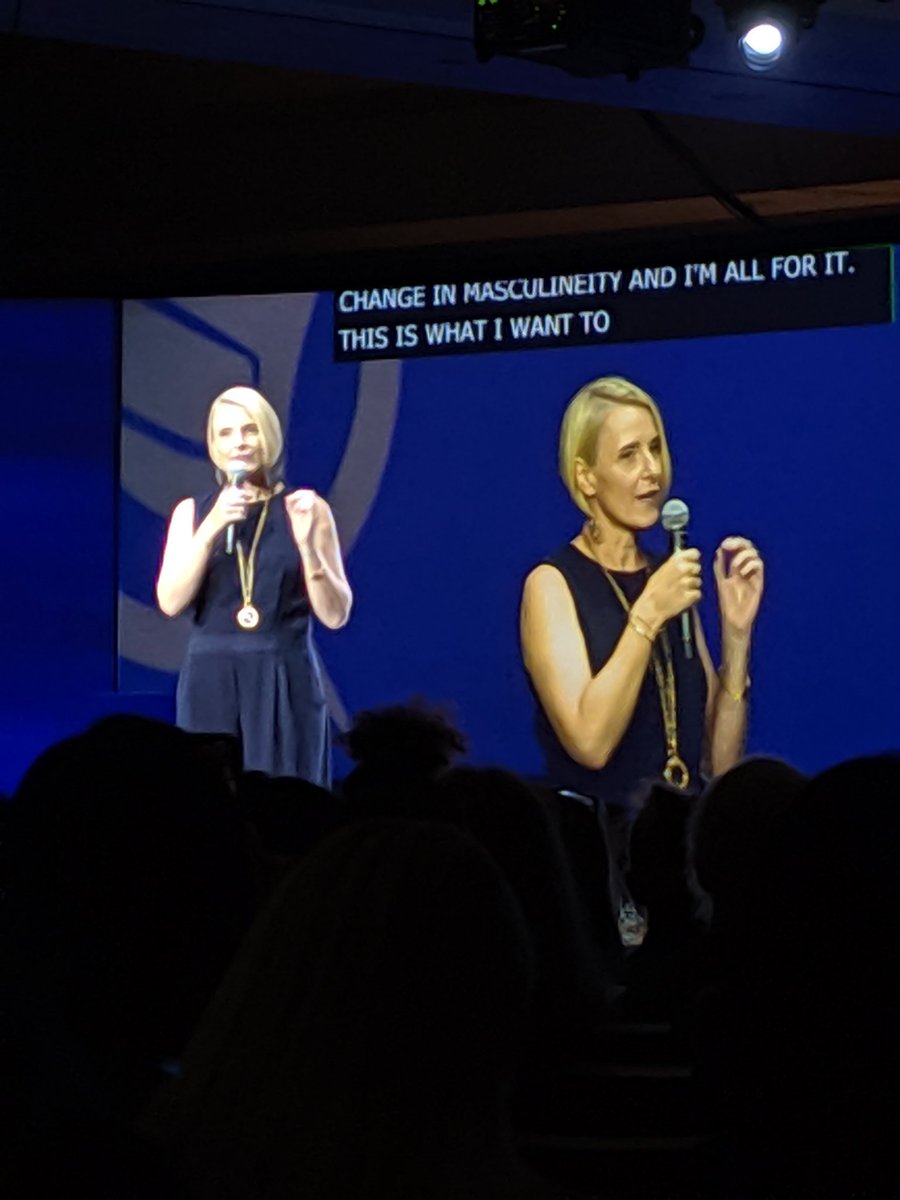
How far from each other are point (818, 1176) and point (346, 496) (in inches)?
183

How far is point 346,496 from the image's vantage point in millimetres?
6566

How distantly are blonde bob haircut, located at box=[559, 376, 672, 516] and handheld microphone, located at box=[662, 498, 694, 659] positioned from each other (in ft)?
0.87

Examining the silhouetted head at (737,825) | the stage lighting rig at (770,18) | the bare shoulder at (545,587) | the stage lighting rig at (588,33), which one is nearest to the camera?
the silhouetted head at (737,825)

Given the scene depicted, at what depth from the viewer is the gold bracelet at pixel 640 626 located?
244 inches

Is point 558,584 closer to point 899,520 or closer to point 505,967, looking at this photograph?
point 899,520

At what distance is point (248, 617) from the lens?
658 centimetres

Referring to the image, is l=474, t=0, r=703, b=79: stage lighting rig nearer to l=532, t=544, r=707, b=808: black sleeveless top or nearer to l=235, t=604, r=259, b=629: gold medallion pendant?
l=532, t=544, r=707, b=808: black sleeveless top

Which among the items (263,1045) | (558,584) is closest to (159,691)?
(558,584)

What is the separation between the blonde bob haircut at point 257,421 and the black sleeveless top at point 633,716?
41.8 inches

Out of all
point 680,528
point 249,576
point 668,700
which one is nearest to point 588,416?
point 680,528

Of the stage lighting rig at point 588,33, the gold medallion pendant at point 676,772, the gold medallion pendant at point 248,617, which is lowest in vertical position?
the gold medallion pendant at point 676,772

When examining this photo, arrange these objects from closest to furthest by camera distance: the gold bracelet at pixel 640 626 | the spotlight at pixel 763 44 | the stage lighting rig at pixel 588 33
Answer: the stage lighting rig at pixel 588 33
the spotlight at pixel 763 44
the gold bracelet at pixel 640 626

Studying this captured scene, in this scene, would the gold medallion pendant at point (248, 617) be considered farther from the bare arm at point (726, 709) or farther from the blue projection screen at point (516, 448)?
the bare arm at point (726, 709)
